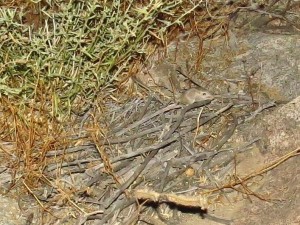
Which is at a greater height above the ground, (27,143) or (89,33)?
(89,33)

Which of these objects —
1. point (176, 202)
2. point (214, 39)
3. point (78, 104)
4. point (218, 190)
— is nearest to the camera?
point (176, 202)

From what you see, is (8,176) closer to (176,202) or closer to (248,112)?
(176,202)

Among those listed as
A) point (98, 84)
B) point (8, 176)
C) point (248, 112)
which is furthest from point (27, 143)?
point (248, 112)

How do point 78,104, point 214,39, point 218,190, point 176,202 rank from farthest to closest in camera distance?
point 214,39, point 78,104, point 218,190, point 176,202

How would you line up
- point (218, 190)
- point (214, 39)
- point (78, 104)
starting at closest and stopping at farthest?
point (218, 190) < point (78, 104) < point (214, 39)

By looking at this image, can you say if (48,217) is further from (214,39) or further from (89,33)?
(214,39)

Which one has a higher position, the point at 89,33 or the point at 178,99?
the point at 89,33

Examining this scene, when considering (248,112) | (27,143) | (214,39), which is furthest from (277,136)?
(27,143)

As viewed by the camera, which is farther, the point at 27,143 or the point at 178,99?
the point at 178,99

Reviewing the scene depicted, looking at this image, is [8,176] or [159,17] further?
[159,17]
